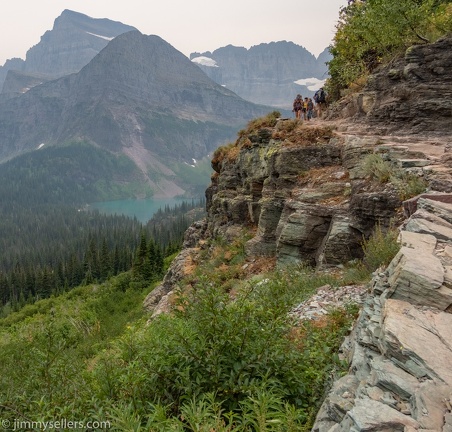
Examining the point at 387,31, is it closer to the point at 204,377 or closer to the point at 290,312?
the point at 290,312

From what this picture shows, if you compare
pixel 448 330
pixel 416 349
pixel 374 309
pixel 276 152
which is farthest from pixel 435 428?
pixel 276 152

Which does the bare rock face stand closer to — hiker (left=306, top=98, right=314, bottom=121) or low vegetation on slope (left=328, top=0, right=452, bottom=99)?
low vegetation on slope (left=328, top=0, right=452, bottom=99)

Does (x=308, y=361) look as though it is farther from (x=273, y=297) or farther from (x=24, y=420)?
(x=24, y=420)

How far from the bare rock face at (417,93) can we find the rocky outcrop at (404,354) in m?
10.9

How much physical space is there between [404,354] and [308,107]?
2419 cm

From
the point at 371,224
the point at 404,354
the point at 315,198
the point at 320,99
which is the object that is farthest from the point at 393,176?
the point at 320,99

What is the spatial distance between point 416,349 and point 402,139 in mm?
12782

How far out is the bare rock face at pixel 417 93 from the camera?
15.0 meters

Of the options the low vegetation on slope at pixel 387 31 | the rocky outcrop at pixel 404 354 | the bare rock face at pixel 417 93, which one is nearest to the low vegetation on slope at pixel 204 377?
the rocky outcrop at pixel 404 354

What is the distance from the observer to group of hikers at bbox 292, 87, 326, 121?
2581 centimetres

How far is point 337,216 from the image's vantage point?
13.5m

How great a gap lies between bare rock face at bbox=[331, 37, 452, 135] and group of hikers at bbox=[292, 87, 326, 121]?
8.06 metres

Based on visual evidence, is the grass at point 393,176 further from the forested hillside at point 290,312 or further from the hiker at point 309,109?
the hiker at point 309,109

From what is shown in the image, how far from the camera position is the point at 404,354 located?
4.24 m
